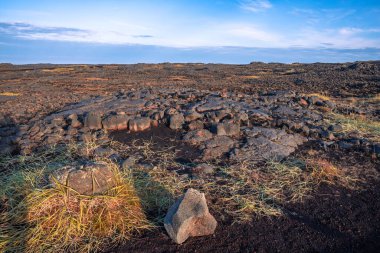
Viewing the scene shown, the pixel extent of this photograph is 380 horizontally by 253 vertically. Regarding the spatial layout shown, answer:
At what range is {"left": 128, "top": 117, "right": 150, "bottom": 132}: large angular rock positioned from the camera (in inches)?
301

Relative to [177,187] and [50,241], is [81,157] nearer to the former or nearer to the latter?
[177,187]

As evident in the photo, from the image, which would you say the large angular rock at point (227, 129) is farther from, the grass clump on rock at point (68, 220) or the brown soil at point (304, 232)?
the grass clump on rock at point (68, 220)

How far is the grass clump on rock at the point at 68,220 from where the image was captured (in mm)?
3633

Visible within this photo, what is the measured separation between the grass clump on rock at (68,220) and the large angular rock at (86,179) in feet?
0.21

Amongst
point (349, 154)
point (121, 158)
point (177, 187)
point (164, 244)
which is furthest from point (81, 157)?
point (349, 154)

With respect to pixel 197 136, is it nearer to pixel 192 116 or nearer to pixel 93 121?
pixel 192 116

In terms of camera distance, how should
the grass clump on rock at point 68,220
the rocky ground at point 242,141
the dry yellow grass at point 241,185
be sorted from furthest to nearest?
the dry yellow grass at point 241,185, the rocky ground at point 242,141, the grass clump on rock at point 68,220

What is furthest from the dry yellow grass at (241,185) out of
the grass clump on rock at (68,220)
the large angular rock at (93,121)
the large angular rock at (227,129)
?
the large angular rock at (93,121)

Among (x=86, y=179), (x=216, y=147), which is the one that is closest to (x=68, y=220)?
(x=86, y=179)

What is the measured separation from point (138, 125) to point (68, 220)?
4.01 meters

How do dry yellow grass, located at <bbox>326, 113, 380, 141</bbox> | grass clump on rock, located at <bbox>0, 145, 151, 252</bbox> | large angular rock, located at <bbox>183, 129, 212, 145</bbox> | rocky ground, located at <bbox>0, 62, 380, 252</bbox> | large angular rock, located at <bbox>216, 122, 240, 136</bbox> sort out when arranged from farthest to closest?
dry yellow grass, located at <bbox>326, 113, 380, 141</bbox>, large angular rock, located at <bbox>216, 122, 240, 136</bbox>, large angular rock, located at <bbox>183, 129, 212, 145</bbox>, rocky ground, located at <bbox>0, 62, 380, 252</bbox>, grass clump on rock, located at <bbox>0, 145, 151, 252</bbox>

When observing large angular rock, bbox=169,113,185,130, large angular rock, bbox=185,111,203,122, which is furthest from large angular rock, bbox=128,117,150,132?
large angular rock, bbox=185,111,203,122

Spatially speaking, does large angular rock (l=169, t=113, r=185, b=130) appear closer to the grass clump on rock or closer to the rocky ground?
the rocky ground

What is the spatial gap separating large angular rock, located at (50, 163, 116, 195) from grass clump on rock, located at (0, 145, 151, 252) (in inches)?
2.5
